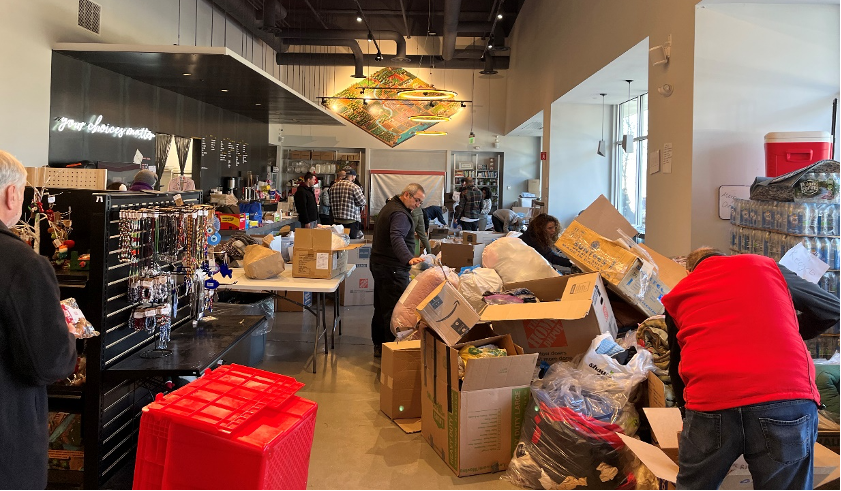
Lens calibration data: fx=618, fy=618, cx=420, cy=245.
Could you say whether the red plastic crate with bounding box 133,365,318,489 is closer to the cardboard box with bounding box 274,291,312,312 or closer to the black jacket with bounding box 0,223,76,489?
the black jacket with bounding box 0,223,76,489

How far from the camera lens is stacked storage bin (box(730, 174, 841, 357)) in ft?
9.52

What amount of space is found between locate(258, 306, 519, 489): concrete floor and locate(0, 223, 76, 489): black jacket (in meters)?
0.81

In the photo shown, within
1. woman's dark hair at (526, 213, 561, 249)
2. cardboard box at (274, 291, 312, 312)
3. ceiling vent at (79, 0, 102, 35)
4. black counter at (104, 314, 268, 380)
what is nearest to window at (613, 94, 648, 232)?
woman's dark hair at (526, 213, 561, 249)

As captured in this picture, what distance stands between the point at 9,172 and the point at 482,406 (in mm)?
2204

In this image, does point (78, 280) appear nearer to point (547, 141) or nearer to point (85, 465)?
point (85, 465)

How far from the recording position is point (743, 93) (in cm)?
398

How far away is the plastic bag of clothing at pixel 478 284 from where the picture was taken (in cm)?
393

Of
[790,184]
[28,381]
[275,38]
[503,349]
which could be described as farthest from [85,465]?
[275,38]

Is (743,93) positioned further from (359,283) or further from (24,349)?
(359,283)

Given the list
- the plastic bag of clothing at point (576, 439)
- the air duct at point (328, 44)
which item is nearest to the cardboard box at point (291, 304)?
the plastic bag of clothing at point (576, 439)

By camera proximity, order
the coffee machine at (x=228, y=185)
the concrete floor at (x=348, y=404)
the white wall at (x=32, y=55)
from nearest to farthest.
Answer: the concrete floor at (x=348, y=404) → the white wall at (x=32, y=55) → the coffee machine at (x=228, y=185)

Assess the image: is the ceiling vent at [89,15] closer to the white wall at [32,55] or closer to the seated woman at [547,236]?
the white wall at [32,55]

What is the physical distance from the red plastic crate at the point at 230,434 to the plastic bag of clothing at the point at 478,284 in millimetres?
2266

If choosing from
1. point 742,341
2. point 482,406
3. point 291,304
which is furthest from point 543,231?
point 742,341
